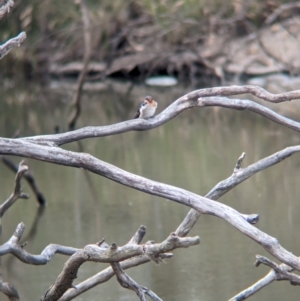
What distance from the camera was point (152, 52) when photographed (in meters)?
22.0

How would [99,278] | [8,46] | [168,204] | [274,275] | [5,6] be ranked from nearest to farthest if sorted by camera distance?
[8,46] → [5,6] → [274,275] → [99,278] → [168,204]

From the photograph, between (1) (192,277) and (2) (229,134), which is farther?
(2) (229,134)

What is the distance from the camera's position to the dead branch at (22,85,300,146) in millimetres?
3520

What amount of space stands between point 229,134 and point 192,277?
7.41 meters

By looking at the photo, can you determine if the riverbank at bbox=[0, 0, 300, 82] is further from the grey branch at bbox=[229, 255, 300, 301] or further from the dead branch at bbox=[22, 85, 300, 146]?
the dead branch at bbox=[22, 85, 300, 146]

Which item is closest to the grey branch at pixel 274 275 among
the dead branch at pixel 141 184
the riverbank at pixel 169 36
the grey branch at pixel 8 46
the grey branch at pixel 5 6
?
the dead branch at pixel 141 184

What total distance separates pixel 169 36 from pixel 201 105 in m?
18.2

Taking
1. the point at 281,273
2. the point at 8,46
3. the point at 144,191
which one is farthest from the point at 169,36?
the point at 144,191

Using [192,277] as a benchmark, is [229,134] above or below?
below

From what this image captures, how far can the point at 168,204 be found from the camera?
806cm

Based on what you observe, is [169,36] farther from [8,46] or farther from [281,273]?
[281,273]

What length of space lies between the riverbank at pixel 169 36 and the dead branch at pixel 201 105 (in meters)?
16.0

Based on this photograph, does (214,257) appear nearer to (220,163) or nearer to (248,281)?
(248,281)

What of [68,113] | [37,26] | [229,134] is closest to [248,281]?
[229,134]
